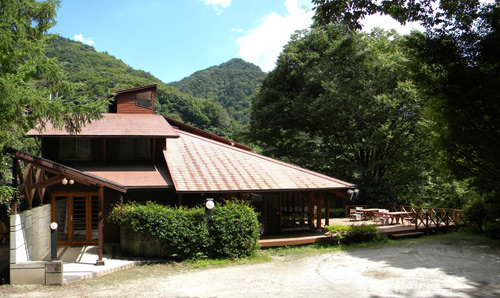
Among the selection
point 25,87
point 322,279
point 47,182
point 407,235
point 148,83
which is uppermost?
→ point 148,83

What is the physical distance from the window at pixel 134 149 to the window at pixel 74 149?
4.83ft

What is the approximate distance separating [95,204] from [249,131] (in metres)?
15.0

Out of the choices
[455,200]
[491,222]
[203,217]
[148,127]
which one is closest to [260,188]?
[203,217]

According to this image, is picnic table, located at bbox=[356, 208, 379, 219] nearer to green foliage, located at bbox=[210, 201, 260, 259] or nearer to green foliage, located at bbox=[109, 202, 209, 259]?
green foliage, located at bbox=[210, 201, 260, 259]

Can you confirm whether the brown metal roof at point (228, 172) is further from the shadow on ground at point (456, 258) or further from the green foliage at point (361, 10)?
the green foliage at point (361, 10)

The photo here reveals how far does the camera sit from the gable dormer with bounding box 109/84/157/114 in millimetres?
19422

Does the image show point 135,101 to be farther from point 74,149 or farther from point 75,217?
point 75,217

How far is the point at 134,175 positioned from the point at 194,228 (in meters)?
4.31

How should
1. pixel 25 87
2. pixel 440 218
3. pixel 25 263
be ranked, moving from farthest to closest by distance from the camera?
pixel 440 218, pixel 25 87, pixel 25 263

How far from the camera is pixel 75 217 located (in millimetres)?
13922

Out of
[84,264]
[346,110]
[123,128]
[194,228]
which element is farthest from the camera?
[346,110]

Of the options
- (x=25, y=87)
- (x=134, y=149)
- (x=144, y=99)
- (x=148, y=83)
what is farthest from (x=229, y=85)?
(x=25, y=87)

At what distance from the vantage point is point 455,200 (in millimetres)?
23406

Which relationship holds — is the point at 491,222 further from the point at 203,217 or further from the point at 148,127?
the point at 148,127
